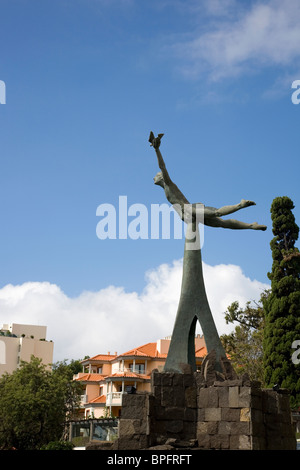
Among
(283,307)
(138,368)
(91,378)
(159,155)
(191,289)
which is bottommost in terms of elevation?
(191,289)

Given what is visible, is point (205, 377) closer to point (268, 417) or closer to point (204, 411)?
point (204, 411)

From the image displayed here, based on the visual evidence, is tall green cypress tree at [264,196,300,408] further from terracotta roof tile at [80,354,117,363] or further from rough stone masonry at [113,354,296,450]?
terracotta roof tile at [80,354,117,363]

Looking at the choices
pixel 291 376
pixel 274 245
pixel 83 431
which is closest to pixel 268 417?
pixel 291 376

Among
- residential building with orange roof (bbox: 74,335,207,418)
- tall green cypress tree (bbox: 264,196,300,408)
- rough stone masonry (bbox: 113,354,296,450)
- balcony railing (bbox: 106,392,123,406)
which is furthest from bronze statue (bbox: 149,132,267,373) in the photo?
balcony railing (bbox: 106,392,123,406)

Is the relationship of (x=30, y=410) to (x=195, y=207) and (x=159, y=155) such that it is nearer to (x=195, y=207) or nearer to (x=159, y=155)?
(x=195, y=207)

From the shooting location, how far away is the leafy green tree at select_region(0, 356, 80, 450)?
25062mm

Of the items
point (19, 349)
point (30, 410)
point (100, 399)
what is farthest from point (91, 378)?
point (30, 410)

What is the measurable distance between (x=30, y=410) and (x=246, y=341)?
12746 millimetres

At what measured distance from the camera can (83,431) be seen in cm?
3100

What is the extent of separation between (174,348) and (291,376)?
1334cm

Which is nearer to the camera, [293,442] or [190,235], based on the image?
[293,442]

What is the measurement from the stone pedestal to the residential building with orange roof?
72.5 feet

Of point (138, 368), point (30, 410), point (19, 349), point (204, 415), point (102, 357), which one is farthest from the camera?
point (19, 349)

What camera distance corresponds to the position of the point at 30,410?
25.0 metres
